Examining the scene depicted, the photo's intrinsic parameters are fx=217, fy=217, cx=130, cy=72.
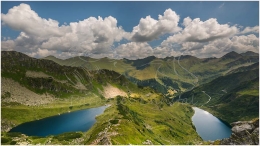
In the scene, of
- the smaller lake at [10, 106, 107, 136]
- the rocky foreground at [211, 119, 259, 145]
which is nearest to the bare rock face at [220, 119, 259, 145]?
the rocky foreground at [211, 119, 259, 145]

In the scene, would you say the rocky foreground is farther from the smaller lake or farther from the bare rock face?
the smaller lake

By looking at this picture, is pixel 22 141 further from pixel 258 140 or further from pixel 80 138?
pixel 258 140

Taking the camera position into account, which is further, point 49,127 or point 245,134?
point 49,127

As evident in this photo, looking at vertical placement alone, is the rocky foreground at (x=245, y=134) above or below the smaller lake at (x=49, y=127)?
above

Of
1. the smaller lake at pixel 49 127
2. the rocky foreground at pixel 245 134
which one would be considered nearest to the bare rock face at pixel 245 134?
the rocky foreground at pixel 245 134

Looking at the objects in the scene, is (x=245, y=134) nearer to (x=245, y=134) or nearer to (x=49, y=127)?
(x=245, y=134)

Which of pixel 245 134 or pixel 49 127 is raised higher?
pixel 245 134

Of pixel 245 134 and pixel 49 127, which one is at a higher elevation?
pixel 245 134

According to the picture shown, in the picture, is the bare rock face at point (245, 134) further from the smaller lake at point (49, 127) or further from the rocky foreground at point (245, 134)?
the smaller lake at point (49, 127)

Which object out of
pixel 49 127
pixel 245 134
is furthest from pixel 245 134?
pixel 49 127
